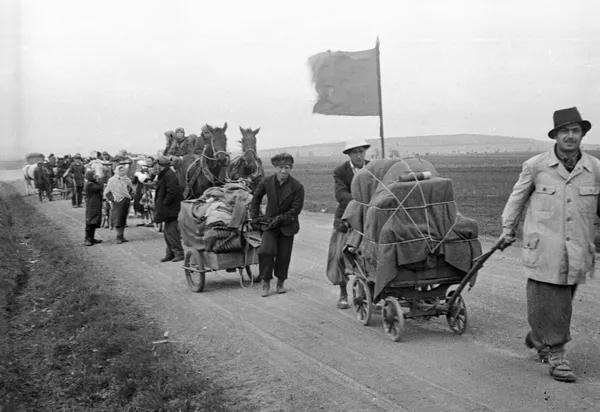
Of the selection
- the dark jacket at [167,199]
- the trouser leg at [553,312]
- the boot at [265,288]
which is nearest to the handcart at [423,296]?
the trouser leg at [553,312]

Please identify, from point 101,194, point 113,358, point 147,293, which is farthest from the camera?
point 101,194

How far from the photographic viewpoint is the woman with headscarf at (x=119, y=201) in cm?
1694

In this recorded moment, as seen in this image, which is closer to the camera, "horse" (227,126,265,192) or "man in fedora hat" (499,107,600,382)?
"man in fedora hat" (499,107,600,382)

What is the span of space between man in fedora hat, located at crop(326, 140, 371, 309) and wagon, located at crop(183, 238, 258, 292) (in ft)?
7.57

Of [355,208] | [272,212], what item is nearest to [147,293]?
[272,212]

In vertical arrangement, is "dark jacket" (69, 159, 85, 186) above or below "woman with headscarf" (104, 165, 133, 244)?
above

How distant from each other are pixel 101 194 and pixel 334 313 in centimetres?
1002

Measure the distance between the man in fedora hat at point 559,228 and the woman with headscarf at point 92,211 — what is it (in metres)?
12.5

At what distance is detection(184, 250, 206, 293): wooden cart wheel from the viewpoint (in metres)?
10.4

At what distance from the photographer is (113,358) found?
23.0 feet

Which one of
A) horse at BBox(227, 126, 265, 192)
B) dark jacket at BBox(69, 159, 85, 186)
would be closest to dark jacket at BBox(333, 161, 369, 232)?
horse at BBox(227, 126, 265, 192)

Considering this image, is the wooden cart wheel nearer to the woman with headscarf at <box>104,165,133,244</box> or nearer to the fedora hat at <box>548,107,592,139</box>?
the fedora hat at <box>548,107,592,139</box>

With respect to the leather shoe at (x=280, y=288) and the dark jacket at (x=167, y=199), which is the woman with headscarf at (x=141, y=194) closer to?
the dark jacket at (x=167, y=199)

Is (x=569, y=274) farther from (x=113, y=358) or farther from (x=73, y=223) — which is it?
(x=73, y=223)
